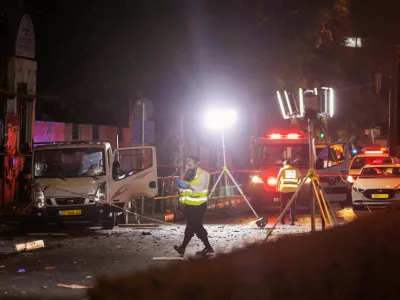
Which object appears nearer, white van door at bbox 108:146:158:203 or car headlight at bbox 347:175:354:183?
white van door at bbox 108:146:158:203

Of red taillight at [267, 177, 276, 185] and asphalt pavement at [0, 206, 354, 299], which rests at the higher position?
red taillight at [267, 177, 276, 185]

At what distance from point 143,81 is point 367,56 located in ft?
213

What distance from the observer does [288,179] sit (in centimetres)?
1906

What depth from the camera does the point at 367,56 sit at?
286ft

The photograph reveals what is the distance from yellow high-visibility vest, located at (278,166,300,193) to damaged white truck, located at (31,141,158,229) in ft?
10.3

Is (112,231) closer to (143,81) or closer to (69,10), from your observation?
(143,81)

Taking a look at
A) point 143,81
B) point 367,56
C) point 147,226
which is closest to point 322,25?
point 143,81

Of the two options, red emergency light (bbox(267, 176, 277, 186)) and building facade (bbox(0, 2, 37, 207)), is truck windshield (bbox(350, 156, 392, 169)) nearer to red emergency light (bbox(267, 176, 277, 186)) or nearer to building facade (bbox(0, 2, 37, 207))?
red emergency light (bbox(267, 176, 277, 186))

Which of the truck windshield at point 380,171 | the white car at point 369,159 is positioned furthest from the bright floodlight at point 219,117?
the white car at point 369,159

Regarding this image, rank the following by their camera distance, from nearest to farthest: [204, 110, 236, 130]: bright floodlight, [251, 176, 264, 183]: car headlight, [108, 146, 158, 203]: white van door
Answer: [108, 146, 158, 203]: white van door → [251, 176, 264, 183]: car headlight → [204, 110, 236, 130]: bright floodlight

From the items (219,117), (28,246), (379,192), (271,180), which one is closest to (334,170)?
(271,180)

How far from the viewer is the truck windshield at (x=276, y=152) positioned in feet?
79.1

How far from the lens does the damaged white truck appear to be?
17844mm

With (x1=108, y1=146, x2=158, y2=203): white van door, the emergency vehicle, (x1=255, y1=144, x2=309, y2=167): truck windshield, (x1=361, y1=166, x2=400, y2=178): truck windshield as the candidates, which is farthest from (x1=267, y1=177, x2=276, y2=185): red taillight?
(x1=108, y1=146, x2=158, y2=203): white van door
